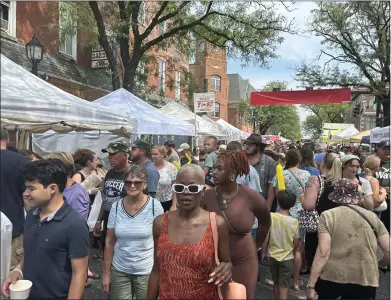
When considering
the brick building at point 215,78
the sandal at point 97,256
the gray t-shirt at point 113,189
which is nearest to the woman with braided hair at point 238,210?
the gray t-shirt at point 113,189

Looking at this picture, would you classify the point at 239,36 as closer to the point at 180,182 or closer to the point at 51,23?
Answer: the point at 51,23

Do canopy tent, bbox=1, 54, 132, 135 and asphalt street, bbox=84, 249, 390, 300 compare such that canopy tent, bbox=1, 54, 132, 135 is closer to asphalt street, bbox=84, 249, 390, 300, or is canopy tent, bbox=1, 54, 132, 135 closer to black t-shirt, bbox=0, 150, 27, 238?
black t-shirt, bbox=0, 150, 27, 238

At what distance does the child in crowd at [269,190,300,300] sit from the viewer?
4.14 metres

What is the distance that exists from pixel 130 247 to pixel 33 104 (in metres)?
1.42

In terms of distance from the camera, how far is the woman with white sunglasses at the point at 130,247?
3.12m

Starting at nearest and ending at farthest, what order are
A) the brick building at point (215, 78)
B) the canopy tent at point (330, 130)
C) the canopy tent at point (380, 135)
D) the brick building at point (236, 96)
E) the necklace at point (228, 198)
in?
the necklace at point (228, 198), the canopy tent at point (380, 135), the canopy tent at point (330, 130), the brick building at point (215, 78), the brick building at point (236, 96)

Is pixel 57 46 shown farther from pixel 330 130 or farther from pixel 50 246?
pixel 330 130

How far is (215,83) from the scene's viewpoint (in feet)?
157

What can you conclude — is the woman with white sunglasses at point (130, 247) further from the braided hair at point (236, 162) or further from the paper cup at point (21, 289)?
the paper cup at point (21, 289)

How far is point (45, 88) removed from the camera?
3.56 m

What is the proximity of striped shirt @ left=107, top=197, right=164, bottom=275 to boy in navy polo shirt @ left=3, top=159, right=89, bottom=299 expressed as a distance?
88cm

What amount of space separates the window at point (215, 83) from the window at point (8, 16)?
37382 mm

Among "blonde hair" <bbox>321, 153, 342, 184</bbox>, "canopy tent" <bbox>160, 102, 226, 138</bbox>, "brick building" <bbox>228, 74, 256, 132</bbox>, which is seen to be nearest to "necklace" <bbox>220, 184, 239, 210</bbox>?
"blonde hair" <bbox>321, 153, 342, 184</bbox>

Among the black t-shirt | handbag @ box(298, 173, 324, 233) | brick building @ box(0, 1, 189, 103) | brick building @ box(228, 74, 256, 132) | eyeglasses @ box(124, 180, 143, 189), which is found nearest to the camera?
the black t-shirt
